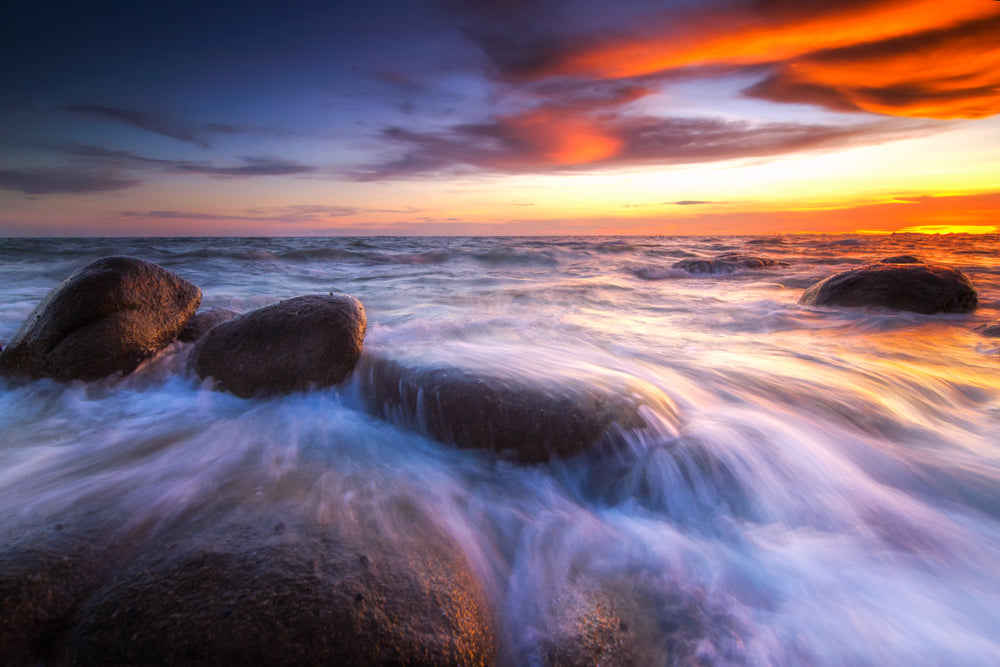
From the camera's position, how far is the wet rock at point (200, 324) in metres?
4.44

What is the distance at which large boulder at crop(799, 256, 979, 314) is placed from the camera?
21.3 ft

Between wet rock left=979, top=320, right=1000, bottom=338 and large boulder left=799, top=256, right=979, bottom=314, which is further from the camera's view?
large boulder left=799, top=256, right=979, bottom=314

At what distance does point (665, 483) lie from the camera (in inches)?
99.8

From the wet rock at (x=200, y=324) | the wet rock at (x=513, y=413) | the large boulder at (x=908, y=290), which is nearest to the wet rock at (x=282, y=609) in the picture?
the wet rock at (x=513, y=413)

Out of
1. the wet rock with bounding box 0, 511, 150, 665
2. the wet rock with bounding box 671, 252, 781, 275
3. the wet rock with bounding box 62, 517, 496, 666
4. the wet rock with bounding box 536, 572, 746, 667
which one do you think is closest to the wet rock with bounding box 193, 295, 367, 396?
the wet rock with bounding box 0, 511, 150, 665

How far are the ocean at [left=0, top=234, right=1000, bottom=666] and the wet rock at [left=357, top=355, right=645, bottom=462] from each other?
0.07m

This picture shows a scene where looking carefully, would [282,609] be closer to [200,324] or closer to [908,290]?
[200,324]

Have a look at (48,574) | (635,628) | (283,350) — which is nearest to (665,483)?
(635,628)

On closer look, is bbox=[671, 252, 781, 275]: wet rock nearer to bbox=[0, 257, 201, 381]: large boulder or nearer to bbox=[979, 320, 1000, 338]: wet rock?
bbox=[979, 320, 1000, 338]: wet rock

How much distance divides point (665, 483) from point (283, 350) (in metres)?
2.81

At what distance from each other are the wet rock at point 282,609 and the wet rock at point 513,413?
1.04 metres

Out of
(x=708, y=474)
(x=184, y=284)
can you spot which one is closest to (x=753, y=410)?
(x=708, y=474)

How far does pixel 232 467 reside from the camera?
2.53 metres

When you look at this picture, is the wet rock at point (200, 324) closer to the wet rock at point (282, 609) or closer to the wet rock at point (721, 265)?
the wet rock at point (282, 609)
